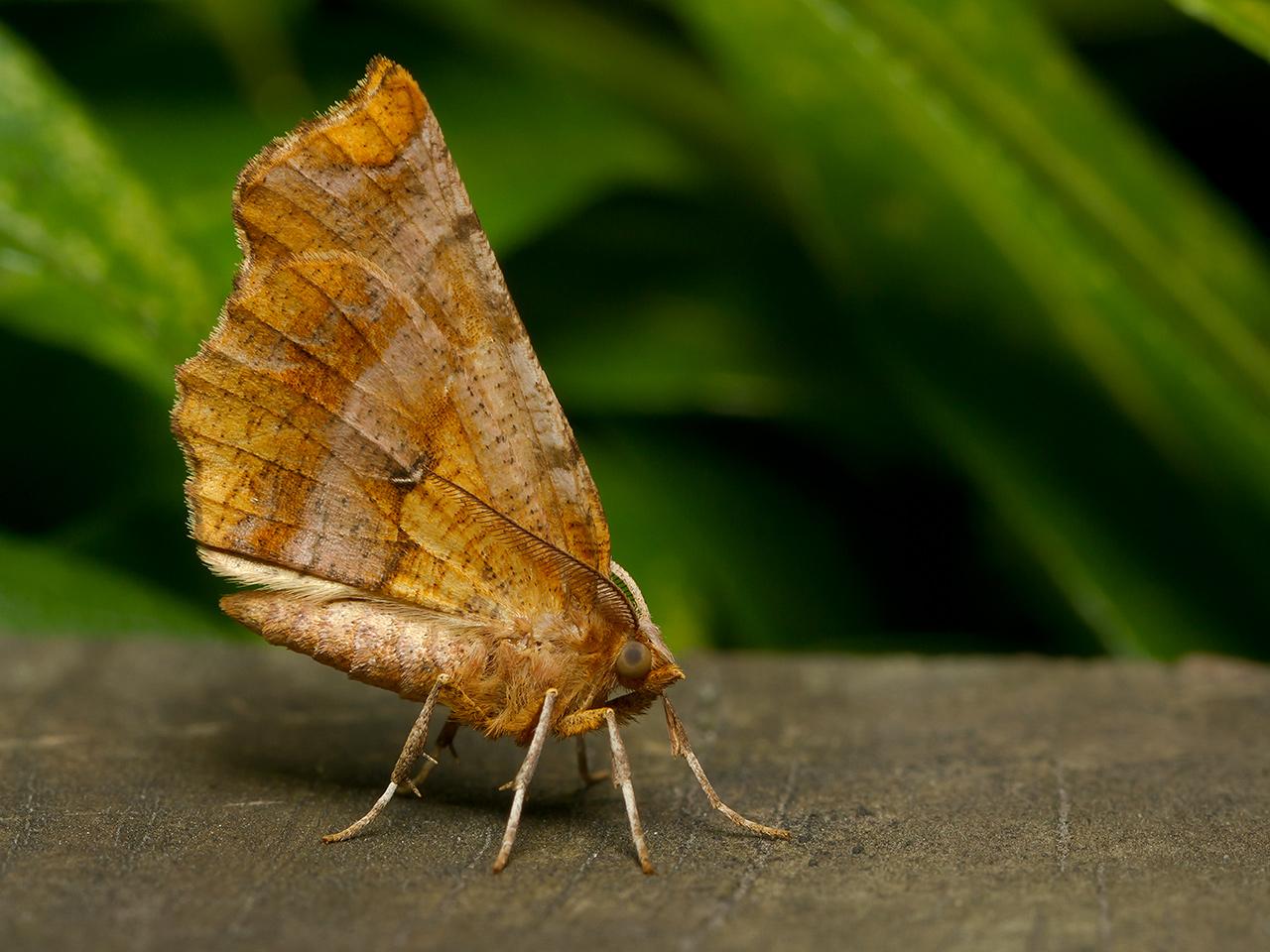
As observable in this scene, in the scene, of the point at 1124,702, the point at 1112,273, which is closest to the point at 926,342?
the point at 1112,273

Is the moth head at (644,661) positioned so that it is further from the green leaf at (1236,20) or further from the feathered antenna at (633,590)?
the green leaf at (1236,20)

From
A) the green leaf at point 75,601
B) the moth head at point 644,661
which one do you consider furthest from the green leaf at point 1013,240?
the green leaf at point 75,601

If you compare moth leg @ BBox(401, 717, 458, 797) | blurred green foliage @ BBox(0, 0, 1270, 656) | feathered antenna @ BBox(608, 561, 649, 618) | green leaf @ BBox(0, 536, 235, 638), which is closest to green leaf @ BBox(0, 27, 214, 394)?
blurred green foliage @ BBox(0, 0, 1270, 656)

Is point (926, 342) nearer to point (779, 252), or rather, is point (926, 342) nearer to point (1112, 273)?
point (1112, 273)

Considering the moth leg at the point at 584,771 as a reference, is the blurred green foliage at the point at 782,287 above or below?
above

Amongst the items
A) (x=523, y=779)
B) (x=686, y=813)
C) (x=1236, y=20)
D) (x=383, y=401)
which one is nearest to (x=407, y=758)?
(x=523, y=779)

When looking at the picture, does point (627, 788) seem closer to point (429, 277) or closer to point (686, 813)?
point (686, 813)
